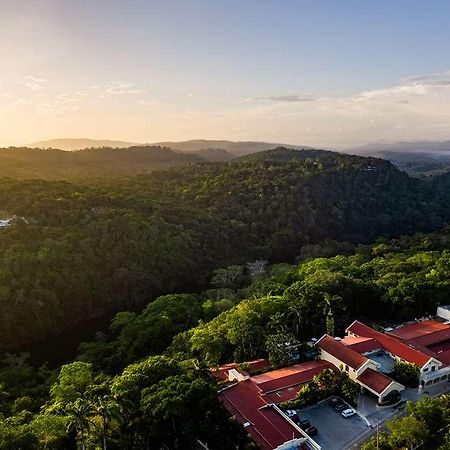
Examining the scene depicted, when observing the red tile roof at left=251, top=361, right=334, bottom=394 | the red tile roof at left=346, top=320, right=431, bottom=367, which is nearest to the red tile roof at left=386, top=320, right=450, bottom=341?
the red tile roof at left=346, top=320, right=431, bottom=367

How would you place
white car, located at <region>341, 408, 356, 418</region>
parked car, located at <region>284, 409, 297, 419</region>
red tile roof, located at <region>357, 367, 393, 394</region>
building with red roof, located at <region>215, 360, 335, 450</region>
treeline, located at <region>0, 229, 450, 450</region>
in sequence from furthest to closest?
red tile roof, located at <region>357, 367, 393, 394</region>, white car, located at <region>341, 408, 356, 418</region>, parked car, located at <region>284, 409, 297, 419</region>, building with red roof, located at <region>215, 360, 335, 450</region>, treeline, located at <region>0, 229, 450, 450</region>

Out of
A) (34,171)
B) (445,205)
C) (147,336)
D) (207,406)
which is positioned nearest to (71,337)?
(147,336)

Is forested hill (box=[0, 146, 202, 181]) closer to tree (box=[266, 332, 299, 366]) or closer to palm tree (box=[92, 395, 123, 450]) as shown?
tree (box=[266, 332, 299, 366])

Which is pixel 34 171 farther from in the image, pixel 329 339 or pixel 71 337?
pixel 329 339

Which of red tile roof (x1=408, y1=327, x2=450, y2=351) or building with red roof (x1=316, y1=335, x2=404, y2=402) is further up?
building with red roof (x1=316, y1=335, x2=404, y2=402)

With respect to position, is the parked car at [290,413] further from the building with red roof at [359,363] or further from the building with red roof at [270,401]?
the building with red roof at [359,363]

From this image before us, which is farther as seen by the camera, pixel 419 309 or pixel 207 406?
pixel 419 309

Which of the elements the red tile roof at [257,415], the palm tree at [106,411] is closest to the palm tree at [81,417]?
the palm tree at [106,411]

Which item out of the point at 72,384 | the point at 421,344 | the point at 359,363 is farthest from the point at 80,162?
the point at 359,363
